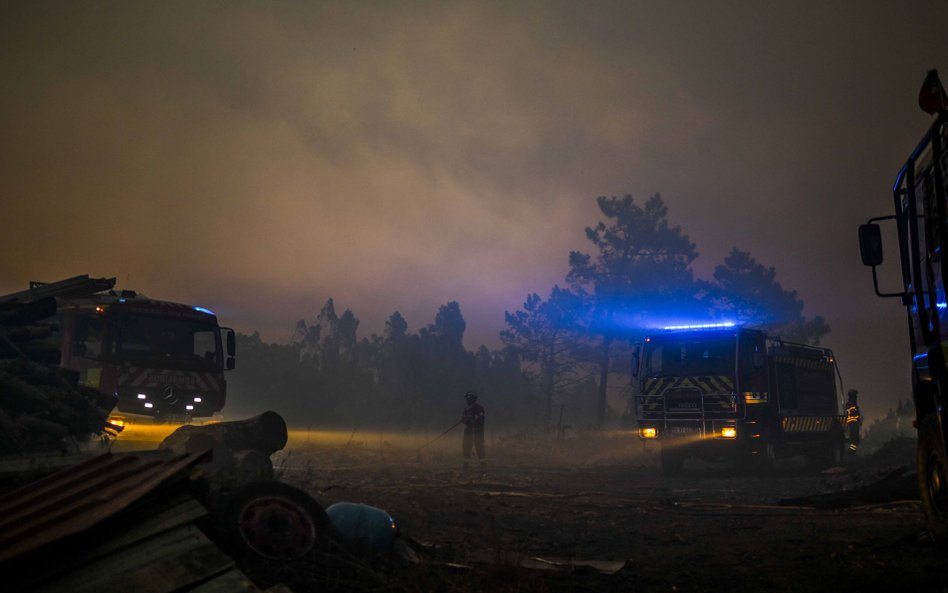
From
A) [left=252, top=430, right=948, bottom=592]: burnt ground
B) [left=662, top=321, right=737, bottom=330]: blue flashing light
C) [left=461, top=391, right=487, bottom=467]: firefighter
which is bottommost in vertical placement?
→ [left=252, top=430, right=948, bottom=592]: burnt ground

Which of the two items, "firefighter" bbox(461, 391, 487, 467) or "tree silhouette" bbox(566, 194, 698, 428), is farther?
"tree silhouette" bbox(566, 194, 698, 428)

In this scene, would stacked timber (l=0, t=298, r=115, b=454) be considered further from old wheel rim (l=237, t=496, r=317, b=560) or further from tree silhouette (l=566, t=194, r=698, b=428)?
tree silhouette (l=566, t=194, r=698, b=428)

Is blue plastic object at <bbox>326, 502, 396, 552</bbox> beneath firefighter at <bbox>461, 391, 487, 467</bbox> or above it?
beneath

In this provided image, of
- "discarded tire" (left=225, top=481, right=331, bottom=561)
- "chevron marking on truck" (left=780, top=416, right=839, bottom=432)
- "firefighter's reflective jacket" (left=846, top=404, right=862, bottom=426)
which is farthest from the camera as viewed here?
"firefighter's reflective jacket" (left=846, top=404, right=862, bottom=426)

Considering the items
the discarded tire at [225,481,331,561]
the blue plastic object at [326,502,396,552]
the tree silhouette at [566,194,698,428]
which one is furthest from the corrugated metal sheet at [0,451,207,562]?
the tree silhouette at [566,194,698,428]

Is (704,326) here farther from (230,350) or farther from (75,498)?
(75,498)

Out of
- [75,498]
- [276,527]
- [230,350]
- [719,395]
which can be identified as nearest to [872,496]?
[719,395]

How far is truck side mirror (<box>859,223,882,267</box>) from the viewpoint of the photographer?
6.72 m

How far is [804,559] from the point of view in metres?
6.23

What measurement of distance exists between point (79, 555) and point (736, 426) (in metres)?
13.4

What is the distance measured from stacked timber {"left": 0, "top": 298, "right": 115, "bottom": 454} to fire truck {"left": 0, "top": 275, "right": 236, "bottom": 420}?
260 centimetres

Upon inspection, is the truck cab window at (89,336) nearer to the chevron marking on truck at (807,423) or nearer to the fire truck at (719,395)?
the fire truck at (719,395)

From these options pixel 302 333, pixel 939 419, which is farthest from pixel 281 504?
pixel 302 333

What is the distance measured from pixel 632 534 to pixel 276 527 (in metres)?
4.63
